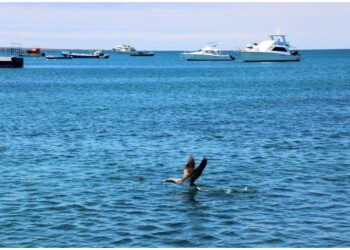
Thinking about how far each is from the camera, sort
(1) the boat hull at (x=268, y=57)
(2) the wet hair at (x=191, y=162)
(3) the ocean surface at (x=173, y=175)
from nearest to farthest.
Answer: (3) the ocean surface at (x=173, y=175), (2) the wet hair at (x=191, y=162), (1) the boat hull at (x=268, y=57)

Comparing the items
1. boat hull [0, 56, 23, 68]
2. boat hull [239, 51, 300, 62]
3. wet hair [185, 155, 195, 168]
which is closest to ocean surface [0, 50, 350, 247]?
wet hair [185, 155, 195, 168]

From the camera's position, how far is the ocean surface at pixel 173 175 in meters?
20.5

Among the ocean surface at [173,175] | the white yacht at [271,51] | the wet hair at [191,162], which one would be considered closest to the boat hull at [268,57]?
the white yacht at [271,51]

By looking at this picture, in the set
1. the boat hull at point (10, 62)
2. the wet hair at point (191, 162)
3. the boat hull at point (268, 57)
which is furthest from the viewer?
the boat hull at point (268, 57)

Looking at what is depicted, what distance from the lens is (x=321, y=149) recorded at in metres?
36.5

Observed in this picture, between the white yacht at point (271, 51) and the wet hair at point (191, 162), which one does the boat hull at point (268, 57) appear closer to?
the white yacht at point (271, 51)

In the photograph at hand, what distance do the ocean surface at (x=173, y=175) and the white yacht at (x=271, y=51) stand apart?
A: 378ft

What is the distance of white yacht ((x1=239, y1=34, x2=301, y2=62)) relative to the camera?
174625mm

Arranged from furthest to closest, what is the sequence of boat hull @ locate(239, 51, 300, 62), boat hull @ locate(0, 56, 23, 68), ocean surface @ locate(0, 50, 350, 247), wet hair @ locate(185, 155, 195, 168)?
boat hull @ locate(239, 51, 300, 62) < boat hull @ locate(0, 56, 23, 68) < wet hair @ locate(185, 155, 195, 168) < ocean surface @ locate(0, 50, 350, 247)

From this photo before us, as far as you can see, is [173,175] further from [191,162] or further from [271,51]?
[271,51]

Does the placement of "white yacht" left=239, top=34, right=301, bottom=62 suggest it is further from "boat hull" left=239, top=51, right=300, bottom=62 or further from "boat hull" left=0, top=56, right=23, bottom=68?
"boat hull" left=0, top=56, right=23, bottom=68

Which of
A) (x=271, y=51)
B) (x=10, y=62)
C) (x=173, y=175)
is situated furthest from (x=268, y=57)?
(x=173, y=175)


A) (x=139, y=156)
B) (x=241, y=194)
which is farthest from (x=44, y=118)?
(x=241, y=194)

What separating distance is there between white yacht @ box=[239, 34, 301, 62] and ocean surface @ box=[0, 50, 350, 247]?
115 metres
